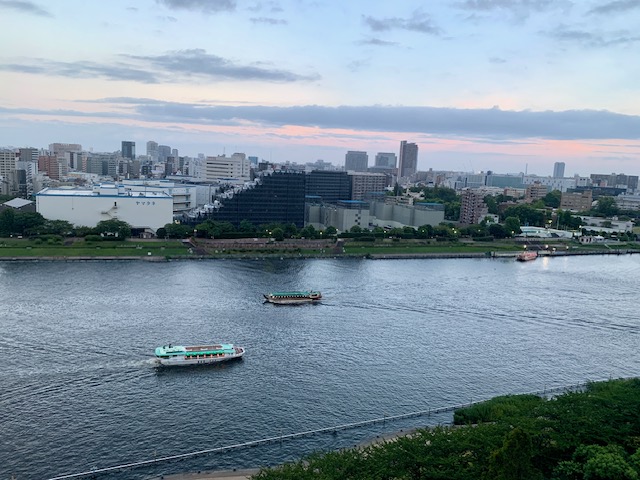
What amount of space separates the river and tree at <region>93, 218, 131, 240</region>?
4471 mm

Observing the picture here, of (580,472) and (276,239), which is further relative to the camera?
(276,239)

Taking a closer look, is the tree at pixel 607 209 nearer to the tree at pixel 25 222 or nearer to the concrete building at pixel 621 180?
the tree at pixel 25 222

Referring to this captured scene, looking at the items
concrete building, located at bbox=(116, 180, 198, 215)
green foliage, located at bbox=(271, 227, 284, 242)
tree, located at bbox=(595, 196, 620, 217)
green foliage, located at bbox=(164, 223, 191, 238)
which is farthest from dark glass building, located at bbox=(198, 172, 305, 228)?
tree, located at bbox=(595, 196, 620, 217)

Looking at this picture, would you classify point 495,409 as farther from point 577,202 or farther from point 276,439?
point 577,202

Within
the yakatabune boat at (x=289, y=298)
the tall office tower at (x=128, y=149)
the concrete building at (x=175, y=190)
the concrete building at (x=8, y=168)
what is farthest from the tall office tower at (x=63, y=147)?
the yakatabune boat at (x=289, y=298)

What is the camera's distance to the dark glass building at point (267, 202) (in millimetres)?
30969

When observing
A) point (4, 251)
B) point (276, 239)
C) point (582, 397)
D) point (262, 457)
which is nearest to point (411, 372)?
point (582, 397)

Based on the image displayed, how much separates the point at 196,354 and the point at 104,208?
61.0ft

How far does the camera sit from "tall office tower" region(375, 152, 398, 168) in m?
117

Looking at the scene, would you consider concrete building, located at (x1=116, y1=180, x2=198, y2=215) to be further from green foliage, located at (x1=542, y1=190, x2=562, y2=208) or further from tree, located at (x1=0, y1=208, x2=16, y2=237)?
green foliage, located at (x1=542, y1=190, x2=562, y2=208)

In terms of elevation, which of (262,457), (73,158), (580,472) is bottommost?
(262,457)

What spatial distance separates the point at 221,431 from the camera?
31.1 feet

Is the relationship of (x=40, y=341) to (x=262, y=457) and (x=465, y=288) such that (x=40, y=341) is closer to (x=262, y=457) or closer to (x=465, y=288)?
(x=262, y=457)

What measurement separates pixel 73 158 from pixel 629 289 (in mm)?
72352
